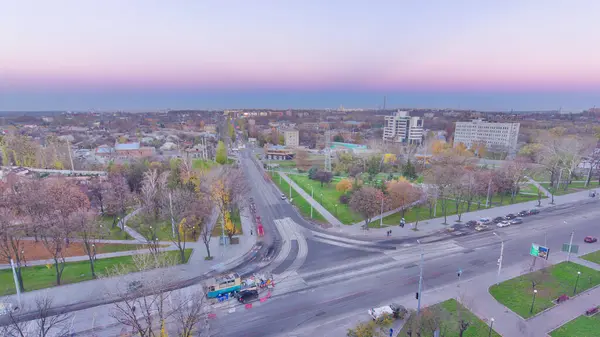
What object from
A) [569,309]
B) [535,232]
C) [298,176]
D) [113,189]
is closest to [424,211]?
[535,232]

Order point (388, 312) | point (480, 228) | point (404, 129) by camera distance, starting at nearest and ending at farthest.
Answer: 1. point (388, 312)
2. point (480, 228)
3. point (404, 129)

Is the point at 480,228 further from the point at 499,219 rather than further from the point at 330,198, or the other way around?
the point at 330,198

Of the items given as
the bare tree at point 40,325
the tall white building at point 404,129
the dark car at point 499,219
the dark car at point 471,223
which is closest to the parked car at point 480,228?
the dark car at point 471,223

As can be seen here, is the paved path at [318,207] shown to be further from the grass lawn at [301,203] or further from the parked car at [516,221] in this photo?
the parked car at [516,221]

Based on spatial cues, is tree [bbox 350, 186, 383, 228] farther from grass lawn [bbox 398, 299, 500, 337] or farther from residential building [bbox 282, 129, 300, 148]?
residential building [bbox 282, 129, 300, 148]

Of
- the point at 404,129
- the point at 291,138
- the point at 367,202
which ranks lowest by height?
the point at 367,202

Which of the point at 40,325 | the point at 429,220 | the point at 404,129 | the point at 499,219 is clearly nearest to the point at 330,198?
the point at 429,220
